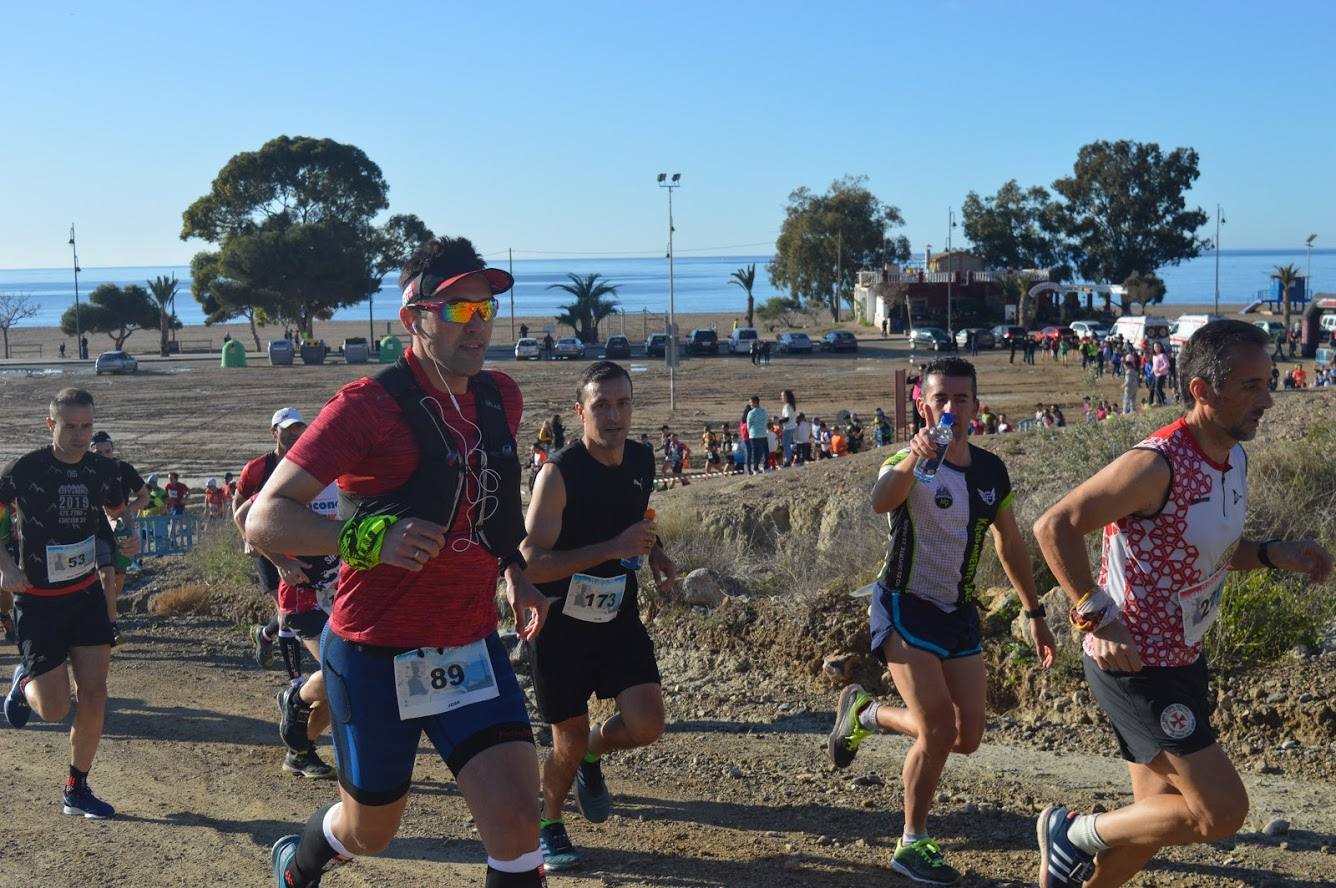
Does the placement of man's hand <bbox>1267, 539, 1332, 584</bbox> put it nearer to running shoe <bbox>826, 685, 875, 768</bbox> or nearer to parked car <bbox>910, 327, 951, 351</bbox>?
running shoe <bbox>826, 685, 875, 768</bbox>

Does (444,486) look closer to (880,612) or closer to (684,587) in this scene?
(880,612)

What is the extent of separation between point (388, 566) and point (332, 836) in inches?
34.9

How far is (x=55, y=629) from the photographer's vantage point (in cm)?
634

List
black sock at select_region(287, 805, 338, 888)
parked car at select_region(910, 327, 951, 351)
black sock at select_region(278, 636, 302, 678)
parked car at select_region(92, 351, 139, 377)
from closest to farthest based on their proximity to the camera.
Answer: black sock at select_region(287, 805, 338, 888) → black sock at select_region(278, 636, 302, 678) → parked car at select_region(92, 351, 139, 377) → parked car at select_region(910, 327, 951, 351)

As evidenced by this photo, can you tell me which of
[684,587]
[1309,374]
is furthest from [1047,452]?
[1309,374]

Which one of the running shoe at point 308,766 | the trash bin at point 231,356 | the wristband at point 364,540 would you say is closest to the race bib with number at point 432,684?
the wristband at point 364,540

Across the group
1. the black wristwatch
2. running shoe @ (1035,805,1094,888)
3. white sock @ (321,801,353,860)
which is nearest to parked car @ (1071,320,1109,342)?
running shoe @ (1035,805,1094,888)

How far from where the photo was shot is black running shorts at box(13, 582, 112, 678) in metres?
6.32

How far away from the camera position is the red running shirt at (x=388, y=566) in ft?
11.3

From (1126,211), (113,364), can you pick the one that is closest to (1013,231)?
(1126,211)

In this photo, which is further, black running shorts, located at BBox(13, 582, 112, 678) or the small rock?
black running shorts, located at BBox(13, 582, 112, 678)

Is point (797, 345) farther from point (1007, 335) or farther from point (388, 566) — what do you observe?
point (388, 566)

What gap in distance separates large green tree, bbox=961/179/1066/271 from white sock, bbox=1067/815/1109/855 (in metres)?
90.3

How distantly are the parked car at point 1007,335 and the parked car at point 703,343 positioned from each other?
44.9 ft
